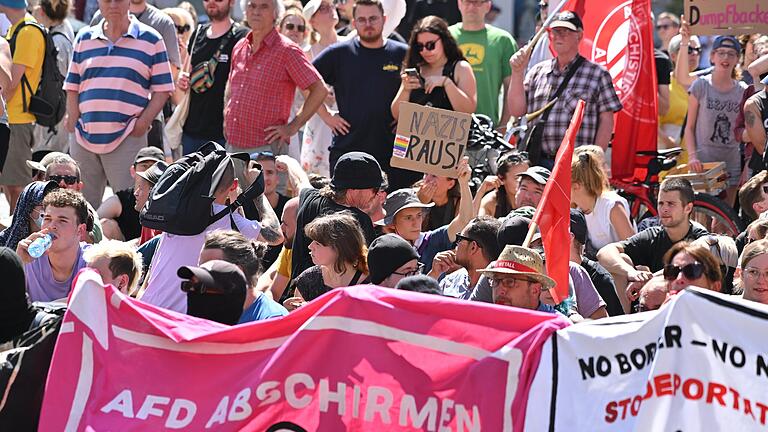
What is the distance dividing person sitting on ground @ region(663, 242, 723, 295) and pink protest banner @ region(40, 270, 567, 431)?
166cm

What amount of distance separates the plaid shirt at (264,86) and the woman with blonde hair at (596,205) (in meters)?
2.46

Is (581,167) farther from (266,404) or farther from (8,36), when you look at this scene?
(8,36)

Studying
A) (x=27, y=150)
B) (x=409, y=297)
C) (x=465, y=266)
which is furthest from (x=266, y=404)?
(x=27, y=150)

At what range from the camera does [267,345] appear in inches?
208

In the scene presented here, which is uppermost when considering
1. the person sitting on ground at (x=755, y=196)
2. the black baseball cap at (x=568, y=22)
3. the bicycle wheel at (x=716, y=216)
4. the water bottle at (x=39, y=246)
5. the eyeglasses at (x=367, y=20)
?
the black baseball cap at (x=568, y=22)

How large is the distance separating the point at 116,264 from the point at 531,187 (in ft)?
9.05

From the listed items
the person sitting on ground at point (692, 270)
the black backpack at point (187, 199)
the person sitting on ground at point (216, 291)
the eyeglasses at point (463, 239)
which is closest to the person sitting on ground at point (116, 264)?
the black backpack at point (187, 199)

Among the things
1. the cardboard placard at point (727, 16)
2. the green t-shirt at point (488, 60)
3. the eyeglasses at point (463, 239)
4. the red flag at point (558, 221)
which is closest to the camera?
the red flag at point (558, 221)

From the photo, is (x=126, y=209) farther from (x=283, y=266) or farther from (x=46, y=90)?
(x=46, y=90)

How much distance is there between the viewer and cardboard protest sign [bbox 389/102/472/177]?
8898mm

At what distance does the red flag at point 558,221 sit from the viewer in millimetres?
6723

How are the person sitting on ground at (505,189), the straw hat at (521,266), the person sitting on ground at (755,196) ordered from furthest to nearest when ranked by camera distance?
the person sitting on ground at (505,189) → the person sitting on ground at (755,196) → the straw hat at (521,266)

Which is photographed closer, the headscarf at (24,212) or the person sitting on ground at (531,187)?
the headscarf at (24,212)

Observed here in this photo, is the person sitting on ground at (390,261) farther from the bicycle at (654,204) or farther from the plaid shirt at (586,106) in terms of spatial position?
the bicycle at (654,204)
